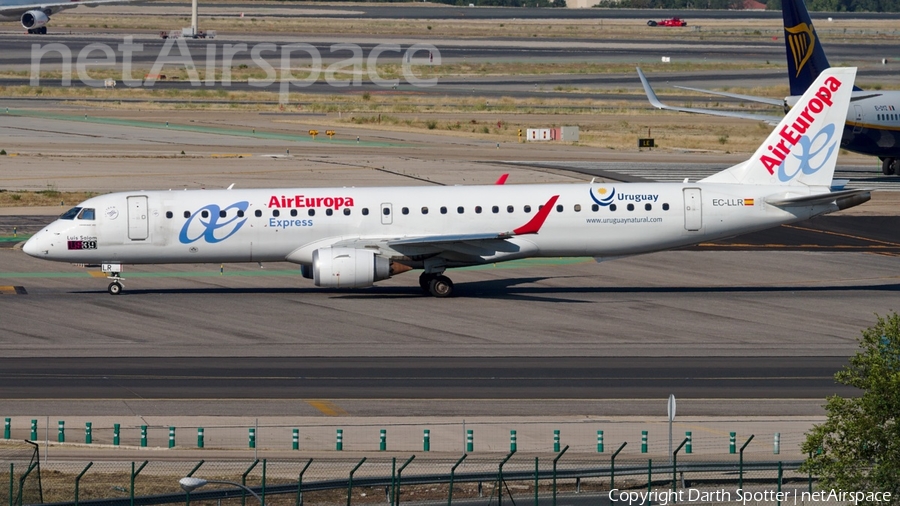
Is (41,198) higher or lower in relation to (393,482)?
higher

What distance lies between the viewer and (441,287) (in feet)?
163

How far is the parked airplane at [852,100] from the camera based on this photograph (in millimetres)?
77000

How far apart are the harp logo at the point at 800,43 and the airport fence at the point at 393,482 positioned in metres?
54.3

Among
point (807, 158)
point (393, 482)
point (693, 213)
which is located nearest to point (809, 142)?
point (807, 158)

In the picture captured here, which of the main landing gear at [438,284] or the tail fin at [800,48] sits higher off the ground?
the tail fin at [800,48]

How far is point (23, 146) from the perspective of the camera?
91.8 meters

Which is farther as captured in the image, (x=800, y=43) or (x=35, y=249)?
(x=800, y=43)

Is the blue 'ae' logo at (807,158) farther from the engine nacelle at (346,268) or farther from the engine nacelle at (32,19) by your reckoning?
the engine nacelle at (32,19)

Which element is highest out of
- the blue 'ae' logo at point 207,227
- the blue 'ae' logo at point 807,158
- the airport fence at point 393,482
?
the blue 'ae' logo at point 807,158

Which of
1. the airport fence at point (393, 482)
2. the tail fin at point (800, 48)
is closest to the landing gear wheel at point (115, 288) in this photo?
the airport fence at point (393, 482)

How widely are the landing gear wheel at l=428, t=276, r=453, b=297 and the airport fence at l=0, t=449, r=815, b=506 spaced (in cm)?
2130

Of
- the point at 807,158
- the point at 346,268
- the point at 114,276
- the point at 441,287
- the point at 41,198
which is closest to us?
the point at 346,268

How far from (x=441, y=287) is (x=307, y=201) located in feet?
20.0

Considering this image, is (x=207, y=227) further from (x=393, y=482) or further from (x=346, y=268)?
(x=393, y=482)
